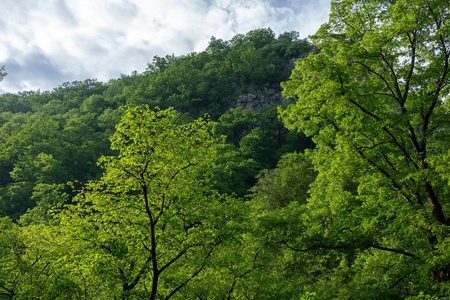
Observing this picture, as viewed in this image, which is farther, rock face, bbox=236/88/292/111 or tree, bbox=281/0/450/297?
rock face, bbox=236/88/292/111

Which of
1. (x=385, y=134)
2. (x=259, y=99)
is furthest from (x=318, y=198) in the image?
(x=259, y=99)

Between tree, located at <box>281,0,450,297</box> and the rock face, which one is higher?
the rock face

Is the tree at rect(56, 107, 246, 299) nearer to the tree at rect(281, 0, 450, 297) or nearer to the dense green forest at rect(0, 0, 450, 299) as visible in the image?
the dense green forest at rect(0, 0, 450, 299)

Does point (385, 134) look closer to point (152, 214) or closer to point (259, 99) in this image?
point (152, 214)

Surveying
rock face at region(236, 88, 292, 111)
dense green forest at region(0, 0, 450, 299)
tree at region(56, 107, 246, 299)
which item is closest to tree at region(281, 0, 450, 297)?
dense green forest at region(0, 0, 450, 299)

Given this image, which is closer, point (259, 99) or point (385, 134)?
point (385, 134)

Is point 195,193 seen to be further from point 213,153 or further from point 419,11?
point 419,11

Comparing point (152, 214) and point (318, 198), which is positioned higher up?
point (152, 214)

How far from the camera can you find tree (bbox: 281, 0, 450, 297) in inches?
380

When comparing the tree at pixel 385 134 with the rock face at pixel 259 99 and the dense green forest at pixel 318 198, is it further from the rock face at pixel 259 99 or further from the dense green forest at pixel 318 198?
the rock face at pixel 259 99

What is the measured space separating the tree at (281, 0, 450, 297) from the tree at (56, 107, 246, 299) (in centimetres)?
323

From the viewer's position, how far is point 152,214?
1027 centimetres

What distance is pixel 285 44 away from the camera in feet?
325

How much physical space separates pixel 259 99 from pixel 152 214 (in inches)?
2960
